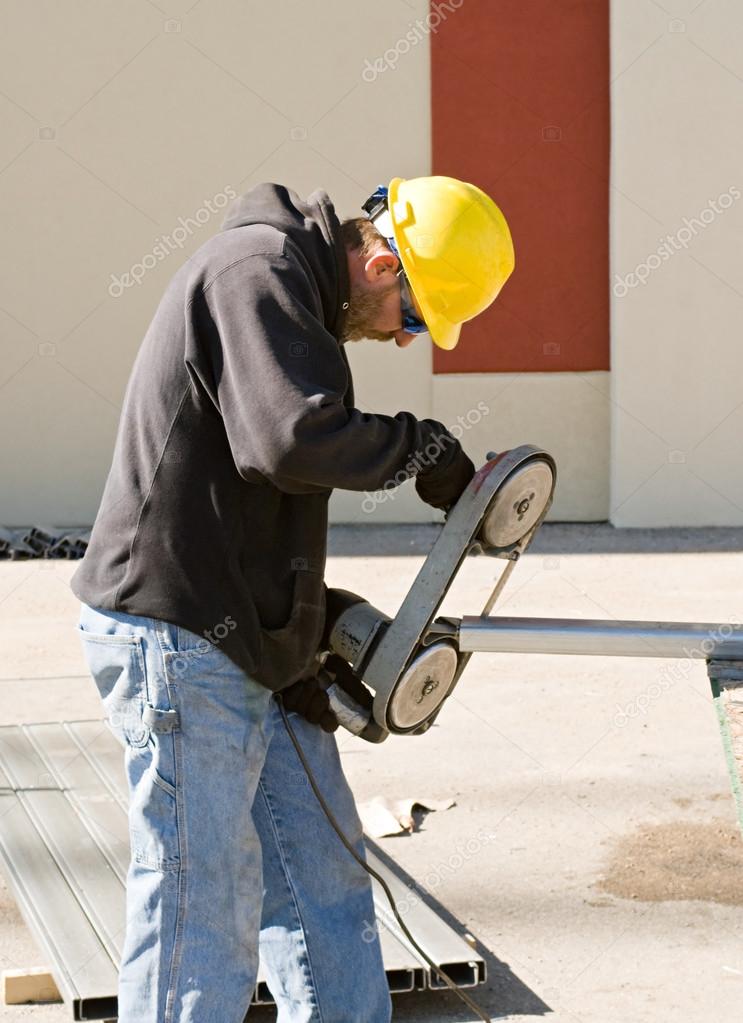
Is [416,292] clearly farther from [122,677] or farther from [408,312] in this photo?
[122,677]

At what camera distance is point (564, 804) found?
4.46 metres

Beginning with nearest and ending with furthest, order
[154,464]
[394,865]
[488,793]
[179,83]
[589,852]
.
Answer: [154,464] → [394,865] → [589,852] → [488,793] → [179,83]

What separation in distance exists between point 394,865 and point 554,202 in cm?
535

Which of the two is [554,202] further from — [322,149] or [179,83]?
[179,83]

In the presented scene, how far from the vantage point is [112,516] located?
7.95ft

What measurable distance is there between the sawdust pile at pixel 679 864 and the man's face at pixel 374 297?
6.63ft

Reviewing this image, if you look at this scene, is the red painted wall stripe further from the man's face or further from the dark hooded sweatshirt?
the dark hooded sweatshirt

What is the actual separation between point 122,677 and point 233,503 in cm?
37

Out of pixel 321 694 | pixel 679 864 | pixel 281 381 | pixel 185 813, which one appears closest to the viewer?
pixel 281 381

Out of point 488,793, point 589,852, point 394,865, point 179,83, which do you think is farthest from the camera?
point 179,83

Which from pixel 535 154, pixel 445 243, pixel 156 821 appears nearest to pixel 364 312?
pixel 445 243

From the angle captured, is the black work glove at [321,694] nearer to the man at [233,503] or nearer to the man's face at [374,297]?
the man at [233,503]

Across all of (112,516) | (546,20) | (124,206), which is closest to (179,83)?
(124,206)

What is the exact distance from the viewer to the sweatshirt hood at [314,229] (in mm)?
2375
